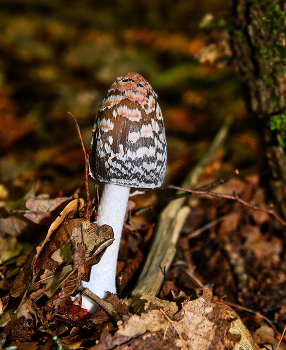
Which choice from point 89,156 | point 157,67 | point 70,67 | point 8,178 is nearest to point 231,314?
point 89,156

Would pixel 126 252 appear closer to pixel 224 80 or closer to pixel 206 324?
pixel 206 324

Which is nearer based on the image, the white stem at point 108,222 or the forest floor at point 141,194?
the forest floor at point 141,194

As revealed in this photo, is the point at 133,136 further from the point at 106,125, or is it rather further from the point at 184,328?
the point at 184,328

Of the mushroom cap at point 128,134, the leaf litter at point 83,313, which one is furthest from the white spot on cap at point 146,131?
the leaf litter at point 83,313

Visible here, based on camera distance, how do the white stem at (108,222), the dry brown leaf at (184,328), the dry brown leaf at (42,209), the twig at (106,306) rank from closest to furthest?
the dry brown leaf at (184,328), the twig at (106,306), the white stem at (108,222), the dry brown leaf at (42,209)

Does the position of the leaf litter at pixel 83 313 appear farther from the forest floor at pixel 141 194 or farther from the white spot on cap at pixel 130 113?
the white spot on cap at pixel 130 113

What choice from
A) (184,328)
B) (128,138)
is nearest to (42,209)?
(128,138)

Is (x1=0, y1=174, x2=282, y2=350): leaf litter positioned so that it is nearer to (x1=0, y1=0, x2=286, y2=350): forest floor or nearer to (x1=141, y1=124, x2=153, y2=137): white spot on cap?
(x1=0, y1=0, x2=286, y2=350): forest floor

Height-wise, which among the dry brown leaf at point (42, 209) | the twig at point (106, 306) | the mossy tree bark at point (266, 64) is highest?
the mossy tree bark at point (266, 64)
